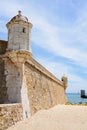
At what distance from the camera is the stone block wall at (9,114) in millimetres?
10466

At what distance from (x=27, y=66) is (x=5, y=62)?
1836 mm

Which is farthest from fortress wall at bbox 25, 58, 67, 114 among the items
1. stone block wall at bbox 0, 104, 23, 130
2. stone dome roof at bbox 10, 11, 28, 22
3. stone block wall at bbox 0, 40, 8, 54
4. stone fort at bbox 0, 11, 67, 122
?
stone dome roof at bbox 10, 11, 28, 22

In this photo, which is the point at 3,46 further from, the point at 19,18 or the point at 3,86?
the point at 3,86

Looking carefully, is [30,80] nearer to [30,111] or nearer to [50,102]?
[30,111]

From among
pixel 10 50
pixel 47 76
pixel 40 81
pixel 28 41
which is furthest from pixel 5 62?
pixel 47 76

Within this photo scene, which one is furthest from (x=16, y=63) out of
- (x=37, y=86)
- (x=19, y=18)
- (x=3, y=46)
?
(x=37, y=86)

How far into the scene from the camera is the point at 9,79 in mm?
13234

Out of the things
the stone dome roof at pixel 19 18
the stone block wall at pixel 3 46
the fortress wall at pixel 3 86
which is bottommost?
the fortress wall at pixel 3 86

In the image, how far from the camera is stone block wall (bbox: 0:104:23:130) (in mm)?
10466

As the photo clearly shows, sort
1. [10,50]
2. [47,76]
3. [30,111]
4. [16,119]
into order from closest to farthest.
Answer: [16,119], [10,50], [30,111], [47,76]

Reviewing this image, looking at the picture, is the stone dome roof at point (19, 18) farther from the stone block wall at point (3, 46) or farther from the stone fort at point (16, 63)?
the stone block wall at point (3, 46)

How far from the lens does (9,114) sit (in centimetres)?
1115

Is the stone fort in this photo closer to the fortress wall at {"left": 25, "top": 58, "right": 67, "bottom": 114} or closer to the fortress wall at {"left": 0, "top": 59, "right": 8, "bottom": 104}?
the fortress wall at {"left": 0, "top": 59, "right": 8, "bottom": 104}

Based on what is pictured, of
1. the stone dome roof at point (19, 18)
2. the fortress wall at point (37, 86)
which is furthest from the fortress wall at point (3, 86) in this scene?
the stone dome roof at point (19, 18)
